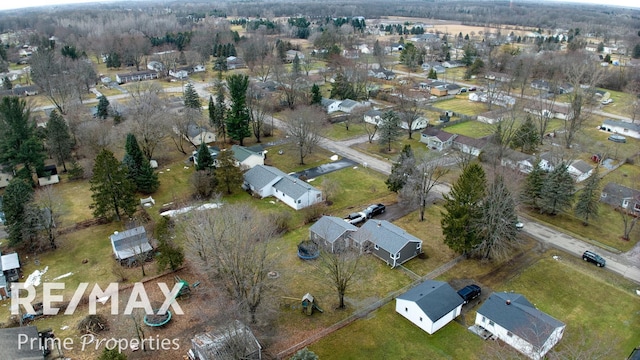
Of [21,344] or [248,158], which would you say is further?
[248,158]

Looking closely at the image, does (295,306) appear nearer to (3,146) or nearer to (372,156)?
(372,156)

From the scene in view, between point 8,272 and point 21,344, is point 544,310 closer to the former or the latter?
point 21,344

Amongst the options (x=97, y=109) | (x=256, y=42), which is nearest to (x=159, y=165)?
(x=97, y=109)

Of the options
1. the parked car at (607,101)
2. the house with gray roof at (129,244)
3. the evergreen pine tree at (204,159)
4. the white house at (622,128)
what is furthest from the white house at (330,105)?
the parked car at (607,101)

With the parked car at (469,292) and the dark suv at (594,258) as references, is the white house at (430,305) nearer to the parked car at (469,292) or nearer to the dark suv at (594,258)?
the parked car at (469,292)

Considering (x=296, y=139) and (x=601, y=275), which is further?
(x=296, y=139)

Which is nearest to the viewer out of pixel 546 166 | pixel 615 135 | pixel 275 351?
pixel 275 351

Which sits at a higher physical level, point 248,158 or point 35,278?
point 248,158

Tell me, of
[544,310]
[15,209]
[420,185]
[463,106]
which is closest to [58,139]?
[15,209]
